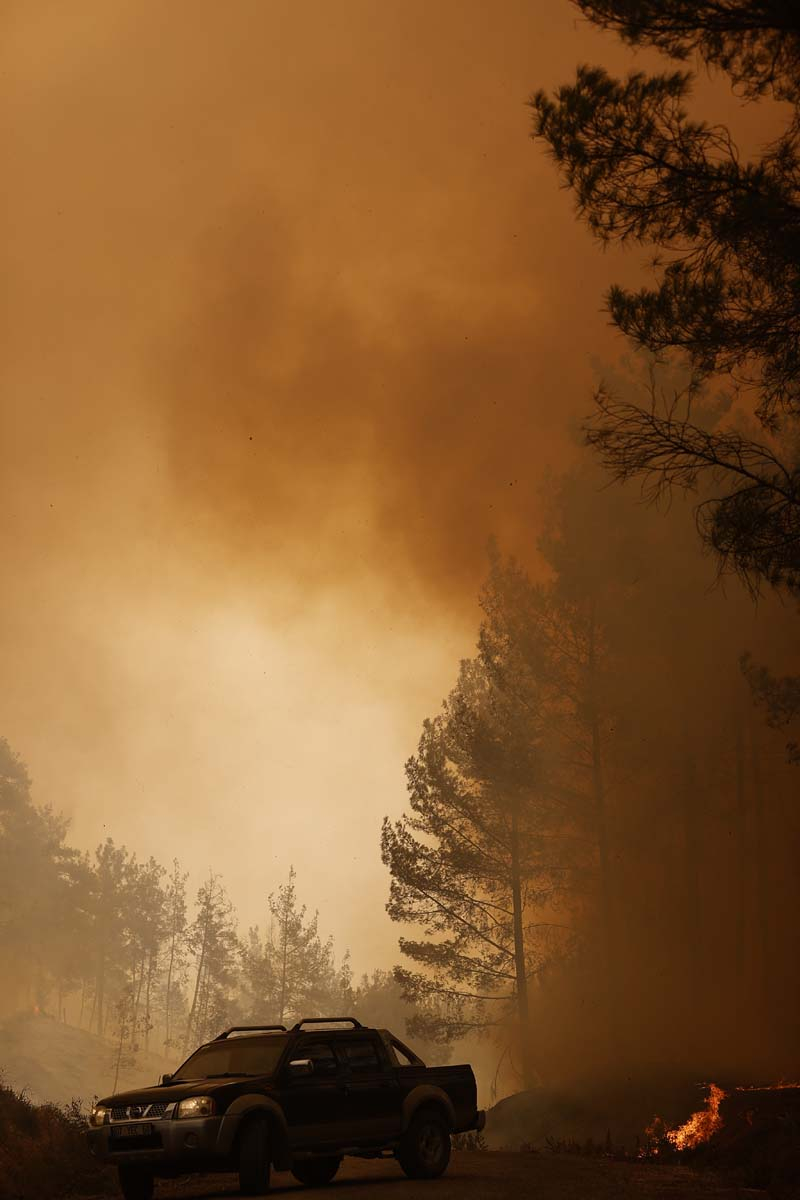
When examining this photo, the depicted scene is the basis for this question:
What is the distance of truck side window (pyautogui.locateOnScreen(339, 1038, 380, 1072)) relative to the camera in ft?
40.4

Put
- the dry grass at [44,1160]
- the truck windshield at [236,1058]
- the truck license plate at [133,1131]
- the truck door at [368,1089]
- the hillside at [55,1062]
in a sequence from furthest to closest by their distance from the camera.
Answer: the hillside at [55,1062] → the dry grass at [44,1160] → the truck door at [368,1089] → the truck windshield at [236,1058] → the truck license plate at [133,1131]

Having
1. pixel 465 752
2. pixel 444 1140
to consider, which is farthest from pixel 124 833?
pixel 444 1140

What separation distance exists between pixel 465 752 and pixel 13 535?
84368mm

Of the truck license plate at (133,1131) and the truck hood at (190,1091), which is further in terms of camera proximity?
the truck hood at (190,1091)

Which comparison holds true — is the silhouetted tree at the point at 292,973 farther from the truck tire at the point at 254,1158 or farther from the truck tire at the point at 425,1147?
the truck tire at the point at 254,1158

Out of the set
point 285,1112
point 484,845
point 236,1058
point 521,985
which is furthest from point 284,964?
point 285,1112

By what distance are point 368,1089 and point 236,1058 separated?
148cm

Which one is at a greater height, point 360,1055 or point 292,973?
point 292,973

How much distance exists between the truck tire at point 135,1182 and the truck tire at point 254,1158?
1.06 metres

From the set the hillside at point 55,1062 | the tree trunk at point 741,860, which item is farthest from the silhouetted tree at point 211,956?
the tree trunk at point 741,860

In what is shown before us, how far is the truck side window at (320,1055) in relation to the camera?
472 inches

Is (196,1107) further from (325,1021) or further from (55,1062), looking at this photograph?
(55,1062)

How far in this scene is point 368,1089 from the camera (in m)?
12.2

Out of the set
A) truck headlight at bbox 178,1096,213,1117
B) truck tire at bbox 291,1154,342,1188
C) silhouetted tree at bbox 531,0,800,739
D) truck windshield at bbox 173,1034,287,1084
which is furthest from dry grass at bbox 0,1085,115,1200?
silhouetted tree at bbox 531,0,800,739
